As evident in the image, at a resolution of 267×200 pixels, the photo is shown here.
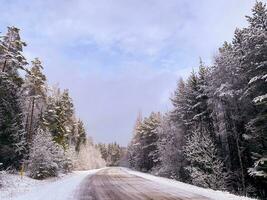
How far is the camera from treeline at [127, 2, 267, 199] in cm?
2086

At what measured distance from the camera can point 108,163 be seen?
161 metres

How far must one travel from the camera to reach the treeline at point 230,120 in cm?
2086

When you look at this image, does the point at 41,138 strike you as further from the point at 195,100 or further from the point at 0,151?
the point at 195,100

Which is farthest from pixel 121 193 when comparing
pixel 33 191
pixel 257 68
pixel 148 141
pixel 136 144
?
pixel 136 144

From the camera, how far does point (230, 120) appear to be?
91.8 feet

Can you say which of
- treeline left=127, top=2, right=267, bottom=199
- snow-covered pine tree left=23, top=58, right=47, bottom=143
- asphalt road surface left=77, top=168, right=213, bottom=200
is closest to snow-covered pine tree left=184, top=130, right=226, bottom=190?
treeline left=127, top=2, right=267, bottom=199

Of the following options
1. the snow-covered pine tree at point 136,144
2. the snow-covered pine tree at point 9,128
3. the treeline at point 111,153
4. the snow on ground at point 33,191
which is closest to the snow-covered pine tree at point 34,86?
the snow-covered pine tree at point 9,128

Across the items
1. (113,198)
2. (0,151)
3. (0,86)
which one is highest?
(0,86)

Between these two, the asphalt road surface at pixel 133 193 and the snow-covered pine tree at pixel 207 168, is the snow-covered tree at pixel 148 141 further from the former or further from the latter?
the asphalt road surface at pixel 133 193

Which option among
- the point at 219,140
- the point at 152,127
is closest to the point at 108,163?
the point at 152,127

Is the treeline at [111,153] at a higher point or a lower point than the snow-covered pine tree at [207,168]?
higher

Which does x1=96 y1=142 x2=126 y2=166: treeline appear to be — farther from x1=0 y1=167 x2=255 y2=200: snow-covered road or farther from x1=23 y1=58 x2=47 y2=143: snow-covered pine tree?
x1=0 y1=167 x2=255 y2=200: snow-covered road

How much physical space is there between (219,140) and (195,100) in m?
5.60

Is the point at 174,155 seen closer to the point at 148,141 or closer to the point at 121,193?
the point at 121,193
